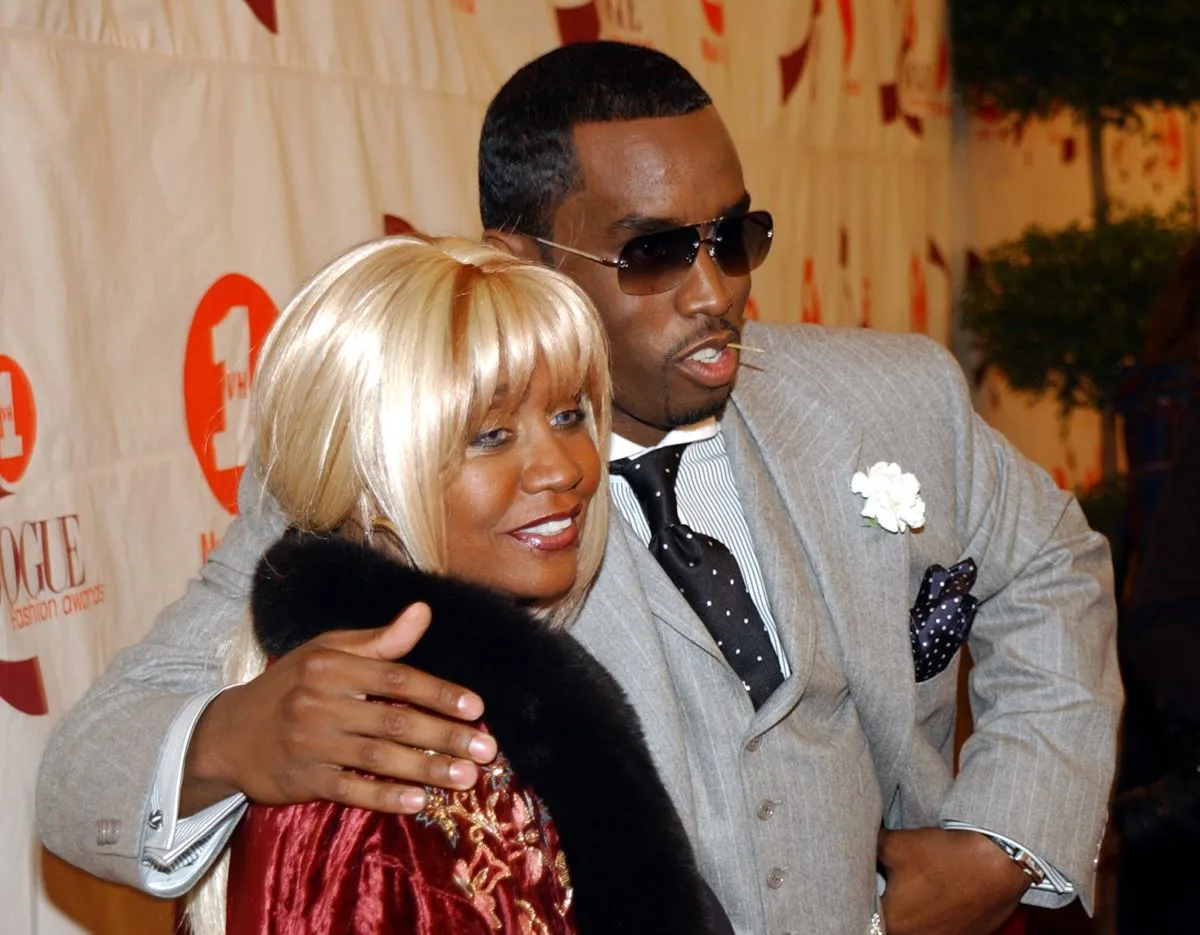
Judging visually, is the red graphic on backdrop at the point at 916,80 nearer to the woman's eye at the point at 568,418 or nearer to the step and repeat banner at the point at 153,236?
the step and repeat banner at the point at 153,236

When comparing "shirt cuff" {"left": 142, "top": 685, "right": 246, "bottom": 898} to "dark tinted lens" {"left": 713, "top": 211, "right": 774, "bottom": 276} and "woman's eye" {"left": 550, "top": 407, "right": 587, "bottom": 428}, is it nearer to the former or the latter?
"woman's eye" {"left": 550, "top": 407, "right": 587, "bottom": 428}

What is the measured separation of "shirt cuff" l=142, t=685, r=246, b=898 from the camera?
65.7 inches

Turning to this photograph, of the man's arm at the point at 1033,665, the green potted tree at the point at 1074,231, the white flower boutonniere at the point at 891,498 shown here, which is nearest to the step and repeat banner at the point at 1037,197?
the green potted tree at the point at 1074,231

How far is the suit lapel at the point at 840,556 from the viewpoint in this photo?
2057mm

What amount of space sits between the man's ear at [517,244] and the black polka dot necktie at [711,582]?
1.09 ft

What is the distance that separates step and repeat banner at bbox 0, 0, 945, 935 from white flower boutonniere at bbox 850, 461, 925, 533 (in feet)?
3.51

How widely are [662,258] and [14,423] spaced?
1.05 meters

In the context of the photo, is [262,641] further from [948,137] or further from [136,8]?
[948,137]

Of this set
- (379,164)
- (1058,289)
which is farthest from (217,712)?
(1058,289)

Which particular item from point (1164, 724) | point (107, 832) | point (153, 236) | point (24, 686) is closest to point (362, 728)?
point (107, 832)

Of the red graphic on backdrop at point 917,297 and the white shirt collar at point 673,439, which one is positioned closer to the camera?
the white shirt collar at point 673,439

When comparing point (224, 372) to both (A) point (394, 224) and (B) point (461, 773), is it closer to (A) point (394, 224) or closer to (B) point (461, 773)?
(A) point (394, 224)

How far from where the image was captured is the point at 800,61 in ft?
16.7

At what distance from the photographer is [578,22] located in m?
3.90
